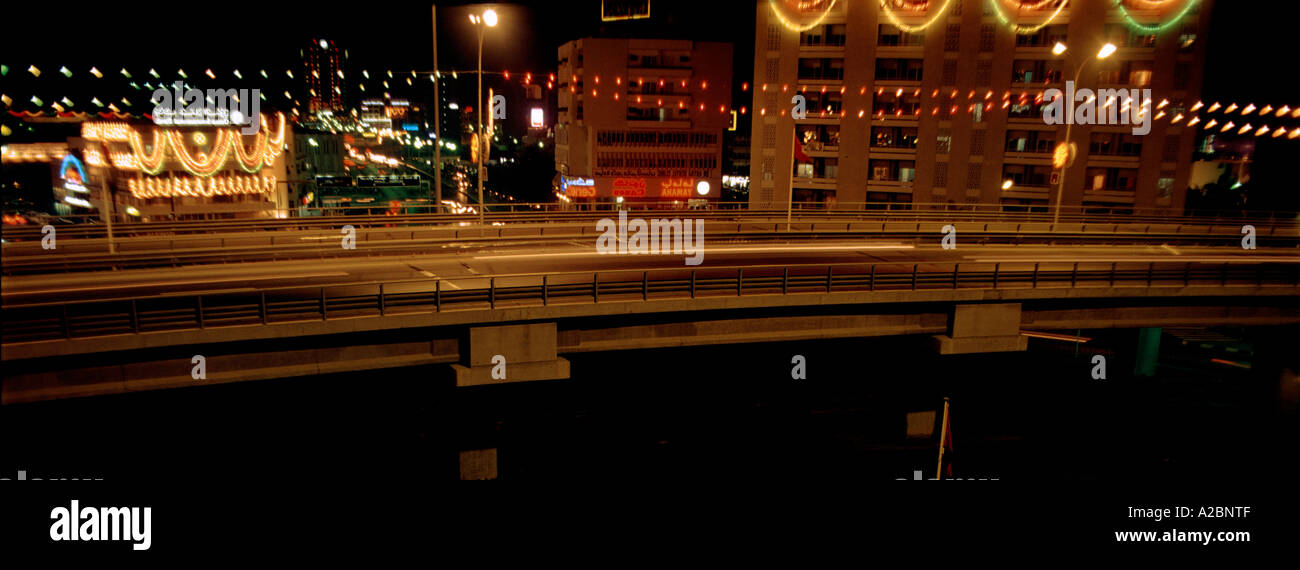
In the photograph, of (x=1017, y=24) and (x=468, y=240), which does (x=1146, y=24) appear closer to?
(x=1017, y=24)

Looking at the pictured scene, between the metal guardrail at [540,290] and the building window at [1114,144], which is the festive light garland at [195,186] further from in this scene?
the building window at [1114,144]

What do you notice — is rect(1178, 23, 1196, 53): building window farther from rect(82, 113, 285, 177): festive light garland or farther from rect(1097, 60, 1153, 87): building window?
rect(82, 113, 285, 177): festive light garland

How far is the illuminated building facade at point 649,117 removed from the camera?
2648 inches

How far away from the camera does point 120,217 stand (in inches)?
1572

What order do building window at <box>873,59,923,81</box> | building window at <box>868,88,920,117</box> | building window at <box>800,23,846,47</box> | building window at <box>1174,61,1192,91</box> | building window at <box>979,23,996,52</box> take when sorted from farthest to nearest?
building window at <box>800,23,846,47</box> → building window at <box>868,88,920,117</box> → building window at <box>873,59,923,81</box> → building window at <box>979,23,996,52</box> → building window at <box>1174,61,1192,91</box>

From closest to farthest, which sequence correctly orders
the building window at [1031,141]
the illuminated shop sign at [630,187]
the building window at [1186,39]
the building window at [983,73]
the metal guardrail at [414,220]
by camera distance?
the metal guardrail at [414,220]
the building window at [1186,39]
the building window at [1031,141]
the building window at [983,73]
the illuminated shop sign at [630,187]

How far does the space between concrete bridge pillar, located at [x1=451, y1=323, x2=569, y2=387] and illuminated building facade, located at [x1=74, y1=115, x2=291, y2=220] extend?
23.6m

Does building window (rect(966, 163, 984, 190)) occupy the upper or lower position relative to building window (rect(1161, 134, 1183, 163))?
lower

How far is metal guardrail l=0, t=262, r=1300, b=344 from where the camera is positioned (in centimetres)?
1448

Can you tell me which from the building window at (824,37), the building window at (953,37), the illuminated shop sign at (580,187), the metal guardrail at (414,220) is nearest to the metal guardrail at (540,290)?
the metal guardrail at (414,220)

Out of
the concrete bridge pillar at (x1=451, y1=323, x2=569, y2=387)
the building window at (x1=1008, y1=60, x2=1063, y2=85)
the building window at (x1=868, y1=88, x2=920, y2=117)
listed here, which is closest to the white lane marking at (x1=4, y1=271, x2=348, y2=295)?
the concrete bridge pillar at (x1=451, y1=323, x2=569, y2=387)

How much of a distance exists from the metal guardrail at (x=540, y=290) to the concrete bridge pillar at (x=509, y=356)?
78cm
